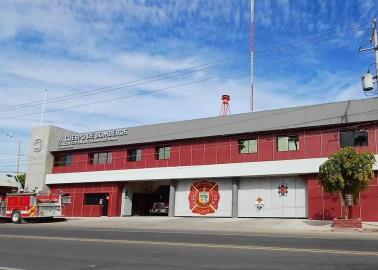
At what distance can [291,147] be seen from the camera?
3359cm

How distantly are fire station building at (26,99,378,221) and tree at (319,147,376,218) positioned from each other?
4489mm

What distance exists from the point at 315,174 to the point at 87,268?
24.1 m

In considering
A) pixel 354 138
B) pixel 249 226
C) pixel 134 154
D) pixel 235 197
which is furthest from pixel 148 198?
pixel 354 138

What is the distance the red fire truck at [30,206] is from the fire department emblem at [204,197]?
10.7m

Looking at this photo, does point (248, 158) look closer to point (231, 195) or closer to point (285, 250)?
point (231, 195)

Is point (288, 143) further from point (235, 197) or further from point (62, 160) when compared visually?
point (62, 160)

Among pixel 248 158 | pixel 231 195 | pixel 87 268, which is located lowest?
pixel 87 268

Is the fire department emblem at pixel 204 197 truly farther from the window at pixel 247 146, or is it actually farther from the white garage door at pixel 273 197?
the window at pixel 247 146

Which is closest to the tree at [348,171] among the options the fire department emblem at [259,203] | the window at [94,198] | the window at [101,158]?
the fire department emblem at [259,203]

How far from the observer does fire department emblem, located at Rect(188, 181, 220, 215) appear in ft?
122

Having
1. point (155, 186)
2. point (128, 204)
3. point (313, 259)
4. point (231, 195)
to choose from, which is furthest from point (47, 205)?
point (313, 259)

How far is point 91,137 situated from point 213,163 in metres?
14.0

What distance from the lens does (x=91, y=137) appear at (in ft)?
147

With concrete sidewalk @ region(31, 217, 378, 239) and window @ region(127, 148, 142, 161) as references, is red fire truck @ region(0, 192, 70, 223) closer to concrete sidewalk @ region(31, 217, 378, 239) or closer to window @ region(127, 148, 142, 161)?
concrete sidewalk @ region(31, 217, 378, 239)
